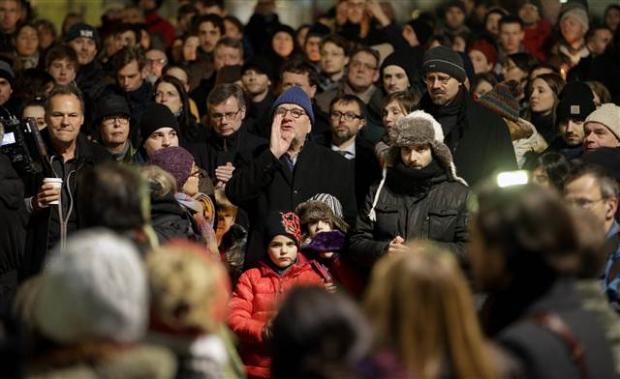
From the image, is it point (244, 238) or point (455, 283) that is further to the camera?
point (244, 238)

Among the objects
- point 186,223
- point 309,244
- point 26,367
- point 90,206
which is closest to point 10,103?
point 309,244

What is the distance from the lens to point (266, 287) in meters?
8.51

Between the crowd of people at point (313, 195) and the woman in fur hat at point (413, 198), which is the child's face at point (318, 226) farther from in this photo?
the woman in fur hat at point (413, 198)

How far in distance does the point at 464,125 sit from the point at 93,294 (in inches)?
208

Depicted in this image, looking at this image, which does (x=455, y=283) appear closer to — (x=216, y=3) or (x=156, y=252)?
(x=156, y=252)

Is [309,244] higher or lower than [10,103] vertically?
lower

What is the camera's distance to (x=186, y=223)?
7.49 metres

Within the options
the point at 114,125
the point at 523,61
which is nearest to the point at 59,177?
the point at 114,125

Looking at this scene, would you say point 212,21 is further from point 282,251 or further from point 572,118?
point 282,251

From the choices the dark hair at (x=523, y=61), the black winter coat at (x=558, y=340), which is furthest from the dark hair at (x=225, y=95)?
the black winter coat at (x=558, y=340)

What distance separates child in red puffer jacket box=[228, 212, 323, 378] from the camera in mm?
8289

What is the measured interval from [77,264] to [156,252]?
1.59ft

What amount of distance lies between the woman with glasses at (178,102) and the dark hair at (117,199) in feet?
18.8

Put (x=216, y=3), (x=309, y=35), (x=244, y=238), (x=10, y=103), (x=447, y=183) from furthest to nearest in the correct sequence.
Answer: (x=216, y=3)
(x=309, y=35)
(x=10, y=103)
(x=244, y=238)
(x=447, y=183)
